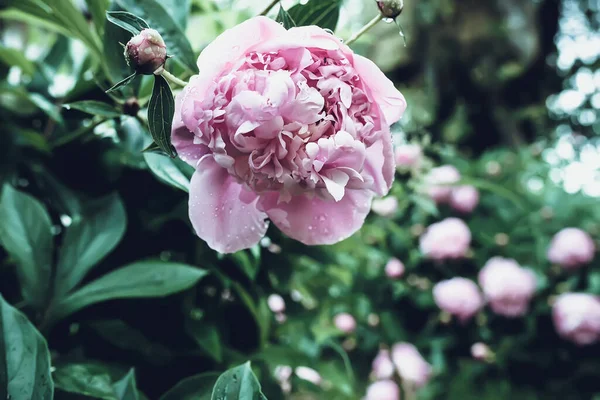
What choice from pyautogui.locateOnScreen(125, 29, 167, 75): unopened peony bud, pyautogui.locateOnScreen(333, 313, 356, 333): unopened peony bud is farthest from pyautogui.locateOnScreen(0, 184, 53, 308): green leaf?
→ pyautogui.locateOnScreen(333, 313, 356, 333): unopened peony bud

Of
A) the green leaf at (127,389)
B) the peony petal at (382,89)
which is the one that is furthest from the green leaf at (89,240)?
the peony petal at (382,89)

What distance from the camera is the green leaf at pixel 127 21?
222mm

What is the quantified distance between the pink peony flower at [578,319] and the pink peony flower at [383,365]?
0.97 ft

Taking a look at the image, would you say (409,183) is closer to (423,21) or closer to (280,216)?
(280,216)

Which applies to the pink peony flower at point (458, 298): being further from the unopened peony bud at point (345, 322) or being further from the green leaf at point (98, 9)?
the green leaf at point (98, 9)

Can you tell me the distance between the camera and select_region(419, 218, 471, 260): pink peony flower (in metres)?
0.89

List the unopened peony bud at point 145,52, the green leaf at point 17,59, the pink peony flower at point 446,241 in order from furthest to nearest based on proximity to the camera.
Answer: the pink peony flower at point 446,241, the green leaf at point 17,59, the unopened peony bud at point 145,52

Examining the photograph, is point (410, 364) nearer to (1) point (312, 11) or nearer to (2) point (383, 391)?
(2) point (383, 391)

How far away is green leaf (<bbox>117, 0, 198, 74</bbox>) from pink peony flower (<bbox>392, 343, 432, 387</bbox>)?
680 mm

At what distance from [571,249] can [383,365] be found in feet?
1.30

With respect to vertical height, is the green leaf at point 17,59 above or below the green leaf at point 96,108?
below

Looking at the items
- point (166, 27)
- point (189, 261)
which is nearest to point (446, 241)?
point (189, 261)

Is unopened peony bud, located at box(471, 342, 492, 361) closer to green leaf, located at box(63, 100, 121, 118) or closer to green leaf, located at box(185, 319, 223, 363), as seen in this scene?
green leaf, located at box(185, 319, 223, 363)

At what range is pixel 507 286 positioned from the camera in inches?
32.8
